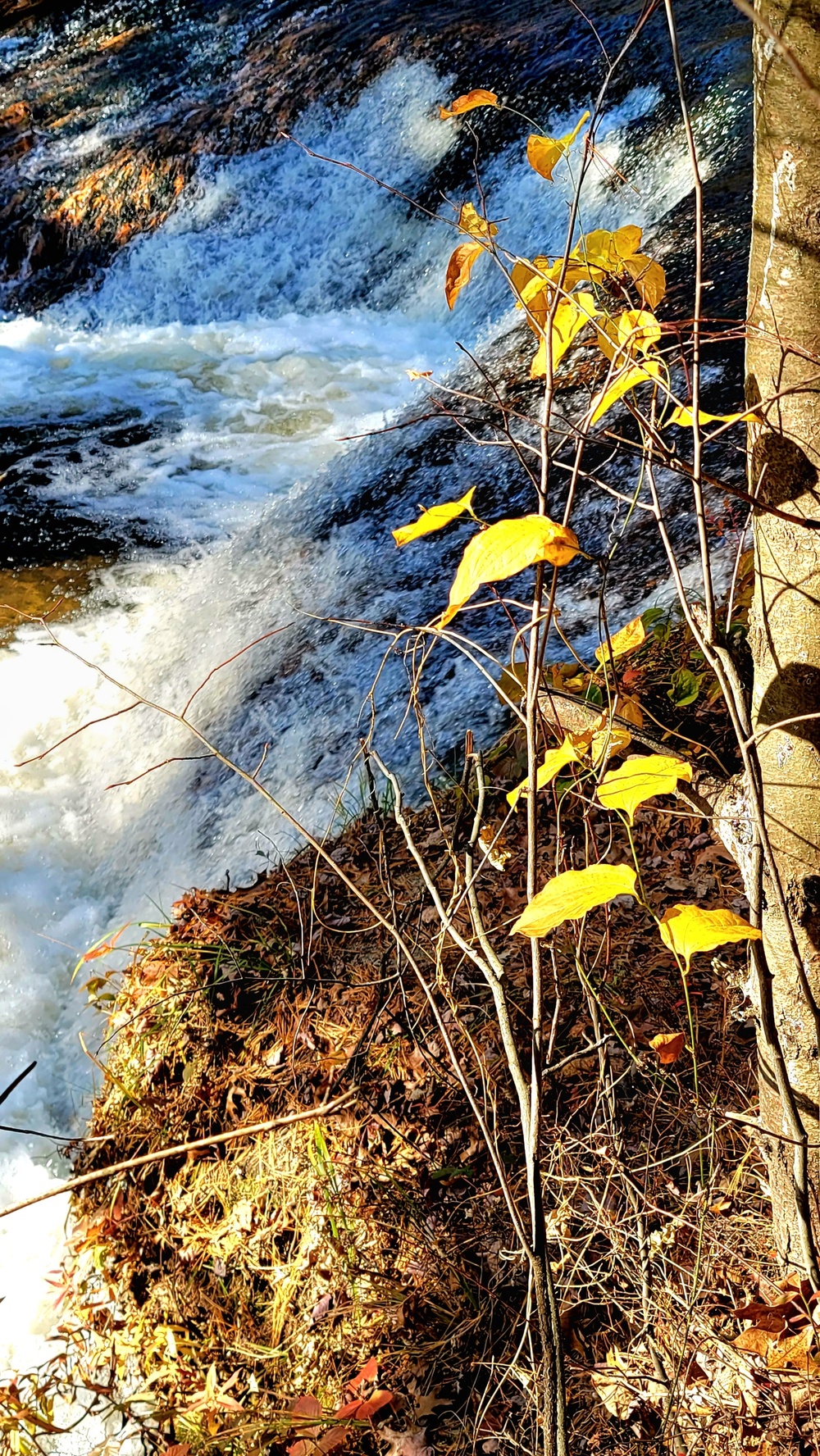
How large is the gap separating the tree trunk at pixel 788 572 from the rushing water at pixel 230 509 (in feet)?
2.87

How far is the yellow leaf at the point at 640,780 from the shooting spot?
1.33 m

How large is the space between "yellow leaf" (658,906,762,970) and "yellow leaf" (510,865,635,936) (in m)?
0.13

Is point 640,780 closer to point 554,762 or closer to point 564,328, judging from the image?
point 554,762

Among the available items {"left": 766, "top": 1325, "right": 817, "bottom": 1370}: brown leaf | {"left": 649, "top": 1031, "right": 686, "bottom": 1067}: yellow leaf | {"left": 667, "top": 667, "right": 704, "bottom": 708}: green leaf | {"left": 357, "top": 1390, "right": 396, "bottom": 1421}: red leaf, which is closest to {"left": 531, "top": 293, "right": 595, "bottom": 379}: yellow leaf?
{"left": 649, "top": 1031, "right": 686, "bottom": 1067}: yellow leaf

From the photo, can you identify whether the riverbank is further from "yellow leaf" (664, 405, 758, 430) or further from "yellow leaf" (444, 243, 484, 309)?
"yellow leaf" (444, 243, 484, 309)

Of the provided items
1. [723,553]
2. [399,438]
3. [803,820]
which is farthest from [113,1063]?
[399,438]

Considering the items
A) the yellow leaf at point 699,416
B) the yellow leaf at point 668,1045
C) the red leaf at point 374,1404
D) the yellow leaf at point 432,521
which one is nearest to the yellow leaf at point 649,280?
the yellow leaf at point 699,416

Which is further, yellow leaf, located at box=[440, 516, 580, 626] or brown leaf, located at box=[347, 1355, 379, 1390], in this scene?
brown leaf, located at box=[347, 1355, 379, 1390]

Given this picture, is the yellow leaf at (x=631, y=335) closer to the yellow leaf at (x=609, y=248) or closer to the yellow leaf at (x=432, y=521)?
the yellow leaf at (x=609, y=248)

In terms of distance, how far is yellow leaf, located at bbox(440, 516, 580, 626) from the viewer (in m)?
0.99

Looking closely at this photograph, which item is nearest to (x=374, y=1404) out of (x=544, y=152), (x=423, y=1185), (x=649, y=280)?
(x=423, y=1185)

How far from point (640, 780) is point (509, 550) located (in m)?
0.49

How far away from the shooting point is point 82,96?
1045 cm

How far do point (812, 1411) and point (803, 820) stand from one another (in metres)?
0.86
